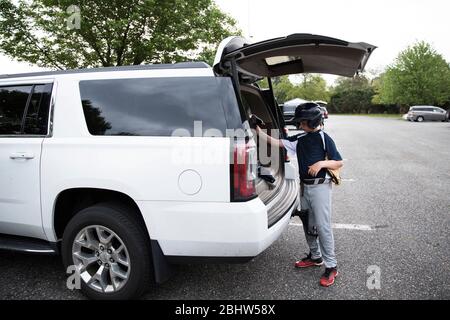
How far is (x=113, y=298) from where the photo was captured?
2762mm

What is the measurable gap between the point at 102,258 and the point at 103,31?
16.3 m

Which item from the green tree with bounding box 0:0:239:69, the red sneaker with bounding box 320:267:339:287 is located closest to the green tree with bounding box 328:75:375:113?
the green tree with bounding box 0:0:239:69

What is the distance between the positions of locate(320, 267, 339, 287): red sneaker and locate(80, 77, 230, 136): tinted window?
5.62 ft

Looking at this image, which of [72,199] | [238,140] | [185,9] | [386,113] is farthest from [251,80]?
[386,113]

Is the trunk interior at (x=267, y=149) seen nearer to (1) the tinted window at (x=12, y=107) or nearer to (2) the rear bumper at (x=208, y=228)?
(2) the rear bumper at (x=208, y=228)

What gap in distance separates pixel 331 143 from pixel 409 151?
10245 millimetres

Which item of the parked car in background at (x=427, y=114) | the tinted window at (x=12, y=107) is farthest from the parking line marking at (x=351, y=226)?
the parked car in background at (x=427, y=114)

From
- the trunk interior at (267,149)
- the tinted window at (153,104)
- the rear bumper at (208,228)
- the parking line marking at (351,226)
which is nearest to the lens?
the rear bumper at (208,228)

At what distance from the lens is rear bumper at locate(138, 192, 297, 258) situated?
8.00 ft

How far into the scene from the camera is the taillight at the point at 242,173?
8.06 ft

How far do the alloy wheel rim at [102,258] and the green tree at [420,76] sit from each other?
49.9 m

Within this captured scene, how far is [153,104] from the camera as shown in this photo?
2.68 meters
